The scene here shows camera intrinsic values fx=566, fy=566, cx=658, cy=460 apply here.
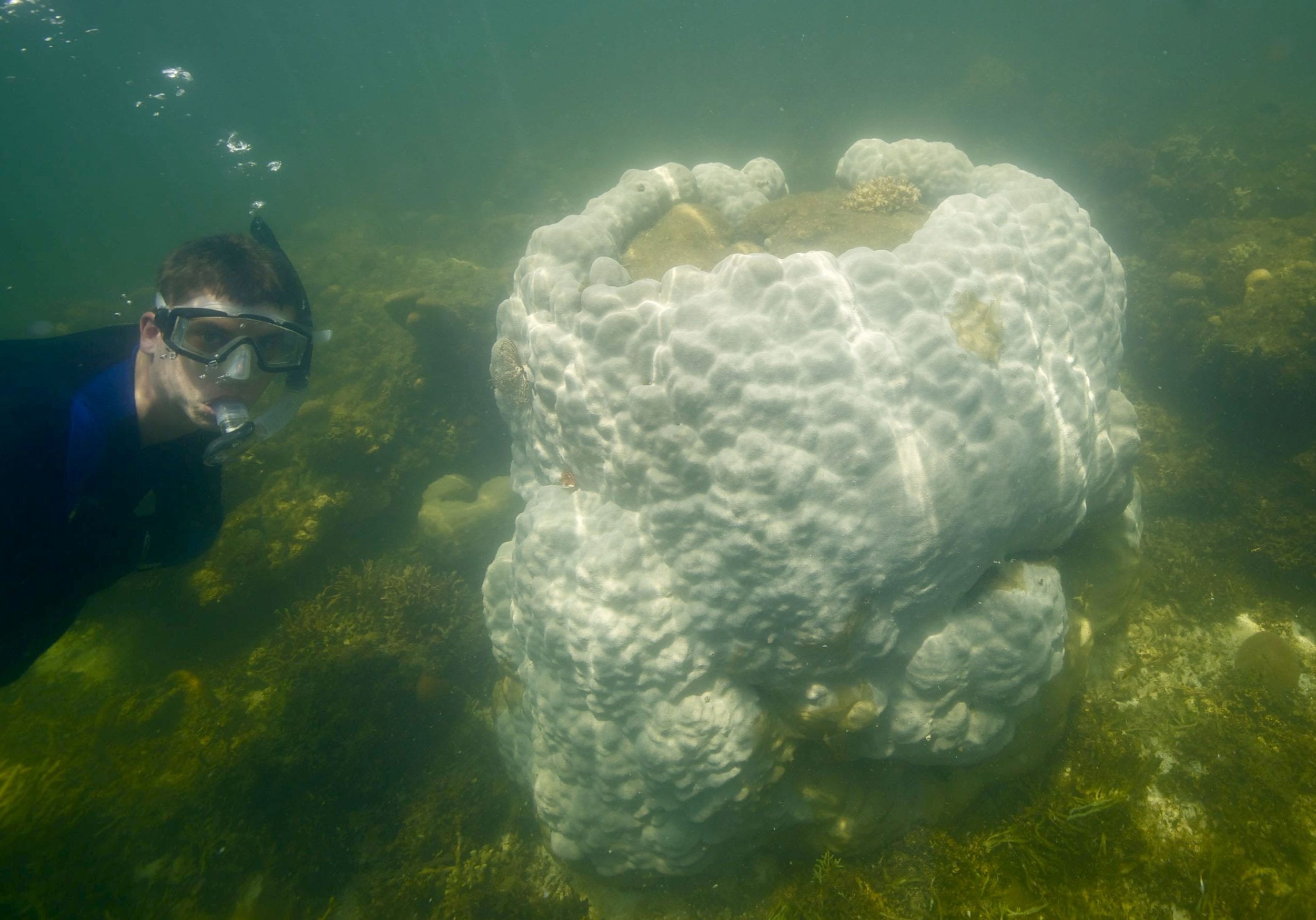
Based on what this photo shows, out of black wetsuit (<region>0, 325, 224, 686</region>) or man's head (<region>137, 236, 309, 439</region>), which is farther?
man's head (<region>137, 236, 309, 439</region>)

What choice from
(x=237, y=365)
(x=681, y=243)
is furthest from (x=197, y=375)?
(x=681, y=243)

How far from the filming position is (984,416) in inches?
138

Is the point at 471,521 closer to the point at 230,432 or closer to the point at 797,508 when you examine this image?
the point at 230,432

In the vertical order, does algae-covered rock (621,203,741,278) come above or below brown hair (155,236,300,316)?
below

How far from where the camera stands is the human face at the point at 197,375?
123 inches

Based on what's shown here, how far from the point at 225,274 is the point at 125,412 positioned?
938 millimetres

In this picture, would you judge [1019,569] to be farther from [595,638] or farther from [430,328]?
[430,328]

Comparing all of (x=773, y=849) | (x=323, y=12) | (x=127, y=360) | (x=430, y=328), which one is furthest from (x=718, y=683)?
(x=323, y=12)

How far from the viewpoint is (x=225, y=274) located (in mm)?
3162

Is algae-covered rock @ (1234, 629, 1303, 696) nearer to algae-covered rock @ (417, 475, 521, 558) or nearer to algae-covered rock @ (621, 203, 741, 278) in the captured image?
algae-covered rock @ (621, 203, 741, 278)

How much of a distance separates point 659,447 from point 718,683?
1.65 metres

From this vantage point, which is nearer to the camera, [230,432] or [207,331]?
[207,331]

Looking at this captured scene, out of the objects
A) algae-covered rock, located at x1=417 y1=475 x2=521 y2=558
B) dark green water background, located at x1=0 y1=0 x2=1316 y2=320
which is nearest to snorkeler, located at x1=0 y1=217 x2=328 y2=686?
algae-covered rock, located at x1=417 y1=475 x2=521 y2=558

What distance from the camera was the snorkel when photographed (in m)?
3.10
